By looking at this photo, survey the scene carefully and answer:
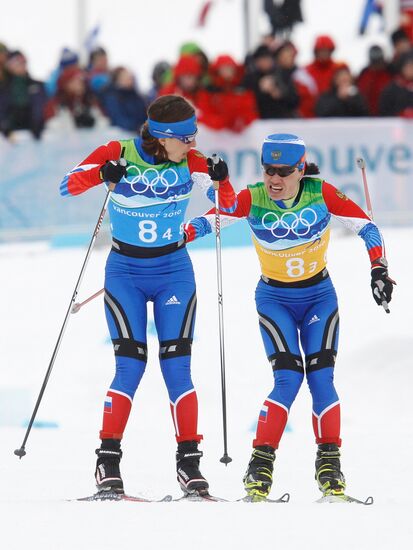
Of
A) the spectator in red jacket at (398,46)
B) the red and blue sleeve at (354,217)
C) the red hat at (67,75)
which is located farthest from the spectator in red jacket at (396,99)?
the red and blue sleeve at (354,217)

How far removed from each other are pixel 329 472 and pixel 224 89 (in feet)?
26.2

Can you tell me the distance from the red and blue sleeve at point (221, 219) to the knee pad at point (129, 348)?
68 cm

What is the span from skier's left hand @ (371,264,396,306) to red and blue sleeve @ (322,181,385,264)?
12 cm

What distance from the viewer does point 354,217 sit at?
23.2 ft

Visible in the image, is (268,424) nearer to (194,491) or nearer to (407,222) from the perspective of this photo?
(194,491)

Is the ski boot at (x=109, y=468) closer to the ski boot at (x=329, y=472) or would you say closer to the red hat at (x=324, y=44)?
the ski boot at (x=329, y=472)

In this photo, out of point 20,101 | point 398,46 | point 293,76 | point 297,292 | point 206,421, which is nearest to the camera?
point 297,292

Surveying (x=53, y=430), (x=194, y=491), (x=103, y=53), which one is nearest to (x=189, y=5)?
(x=103, y=53)

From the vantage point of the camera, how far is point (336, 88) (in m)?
14.8

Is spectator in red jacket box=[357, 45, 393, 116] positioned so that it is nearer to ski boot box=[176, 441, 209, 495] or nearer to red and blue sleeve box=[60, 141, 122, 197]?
red and blue sleeve box=[60, 141, 122, 197]

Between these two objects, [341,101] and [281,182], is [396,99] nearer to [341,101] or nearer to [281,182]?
[341,101]

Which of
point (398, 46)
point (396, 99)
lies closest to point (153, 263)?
point (396, 99)

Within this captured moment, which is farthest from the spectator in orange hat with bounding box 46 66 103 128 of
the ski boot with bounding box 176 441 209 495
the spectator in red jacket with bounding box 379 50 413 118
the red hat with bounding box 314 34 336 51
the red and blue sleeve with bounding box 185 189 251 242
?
the ski boot with bounding box 176 441 209 495

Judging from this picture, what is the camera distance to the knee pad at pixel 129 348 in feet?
22.5
